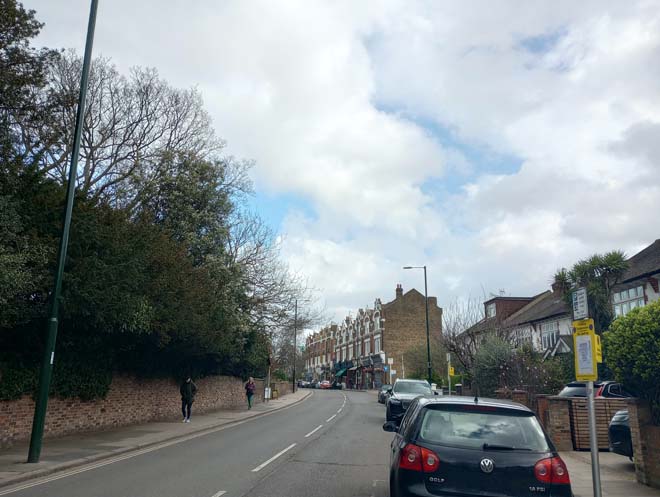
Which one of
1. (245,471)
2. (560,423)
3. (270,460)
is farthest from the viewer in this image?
(560,423)

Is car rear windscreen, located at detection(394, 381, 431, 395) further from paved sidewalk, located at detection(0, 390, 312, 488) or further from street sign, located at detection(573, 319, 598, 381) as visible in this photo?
street sign, located at detection(573, 319, 598, 381)

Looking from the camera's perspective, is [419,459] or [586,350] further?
[586,350]

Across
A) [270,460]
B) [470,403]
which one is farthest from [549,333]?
[470,403]

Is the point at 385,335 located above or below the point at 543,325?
above

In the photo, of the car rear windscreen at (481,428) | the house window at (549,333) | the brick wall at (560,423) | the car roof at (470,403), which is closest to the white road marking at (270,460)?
the car roof at (470,403)

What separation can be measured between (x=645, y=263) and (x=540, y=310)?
13.1 meters

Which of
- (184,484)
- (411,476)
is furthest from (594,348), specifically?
(184,484)

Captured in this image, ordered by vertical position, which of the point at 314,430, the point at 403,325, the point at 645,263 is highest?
the point at 403,325

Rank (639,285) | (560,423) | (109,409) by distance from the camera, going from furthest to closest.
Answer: (639,285) < (109,409) < (560,423)

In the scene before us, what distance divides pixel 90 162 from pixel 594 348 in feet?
80.7

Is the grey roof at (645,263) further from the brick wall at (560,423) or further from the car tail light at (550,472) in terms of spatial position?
the car tail light at (550,472)

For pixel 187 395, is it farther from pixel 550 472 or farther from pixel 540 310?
pixel 540 310

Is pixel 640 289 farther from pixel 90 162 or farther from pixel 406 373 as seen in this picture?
pixel 406 373

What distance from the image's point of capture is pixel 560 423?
14.6 m
